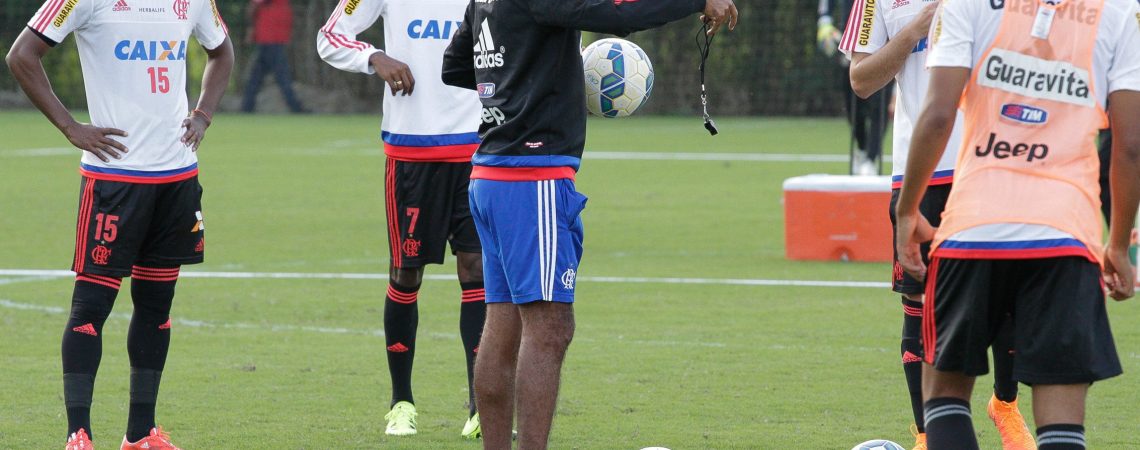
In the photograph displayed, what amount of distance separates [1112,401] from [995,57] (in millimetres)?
3366

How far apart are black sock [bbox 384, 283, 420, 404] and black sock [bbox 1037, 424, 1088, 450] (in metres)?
3.21

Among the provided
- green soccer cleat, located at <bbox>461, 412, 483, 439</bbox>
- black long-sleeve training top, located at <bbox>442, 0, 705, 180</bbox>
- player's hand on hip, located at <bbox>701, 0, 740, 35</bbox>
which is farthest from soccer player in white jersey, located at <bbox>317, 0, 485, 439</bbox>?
player's hand on hip, located at <bbox>701, 0, 740, 35</bbox>

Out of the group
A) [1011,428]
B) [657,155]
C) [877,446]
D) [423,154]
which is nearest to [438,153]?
[423,154]

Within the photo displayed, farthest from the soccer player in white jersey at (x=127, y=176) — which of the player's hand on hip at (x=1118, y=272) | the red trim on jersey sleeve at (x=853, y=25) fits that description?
the player's hand on hip at (x=1118, y=272)

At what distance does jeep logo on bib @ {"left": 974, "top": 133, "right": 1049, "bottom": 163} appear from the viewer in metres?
4.08

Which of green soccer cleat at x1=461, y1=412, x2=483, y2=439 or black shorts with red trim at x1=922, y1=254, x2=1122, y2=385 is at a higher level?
black shorts with red trim at x1=922, y1=254, x2=1122, y2=385

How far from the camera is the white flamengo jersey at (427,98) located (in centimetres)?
679

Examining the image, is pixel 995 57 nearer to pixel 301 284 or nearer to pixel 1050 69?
pixel 1050 69

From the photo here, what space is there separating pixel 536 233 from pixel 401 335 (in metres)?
1.85

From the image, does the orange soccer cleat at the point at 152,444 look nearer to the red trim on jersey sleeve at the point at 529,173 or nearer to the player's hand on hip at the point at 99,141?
the player's hand on hip at the point at 99,141

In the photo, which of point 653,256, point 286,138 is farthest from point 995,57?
point 286,138

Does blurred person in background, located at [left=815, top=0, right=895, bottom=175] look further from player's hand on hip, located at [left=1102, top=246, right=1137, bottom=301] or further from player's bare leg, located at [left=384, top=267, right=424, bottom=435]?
player's hand on hip, located at [left=1102, top=246, right=1137, bottom=301]

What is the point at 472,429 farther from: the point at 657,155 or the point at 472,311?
the point at 657,155

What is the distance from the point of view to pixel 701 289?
10.5 metres
